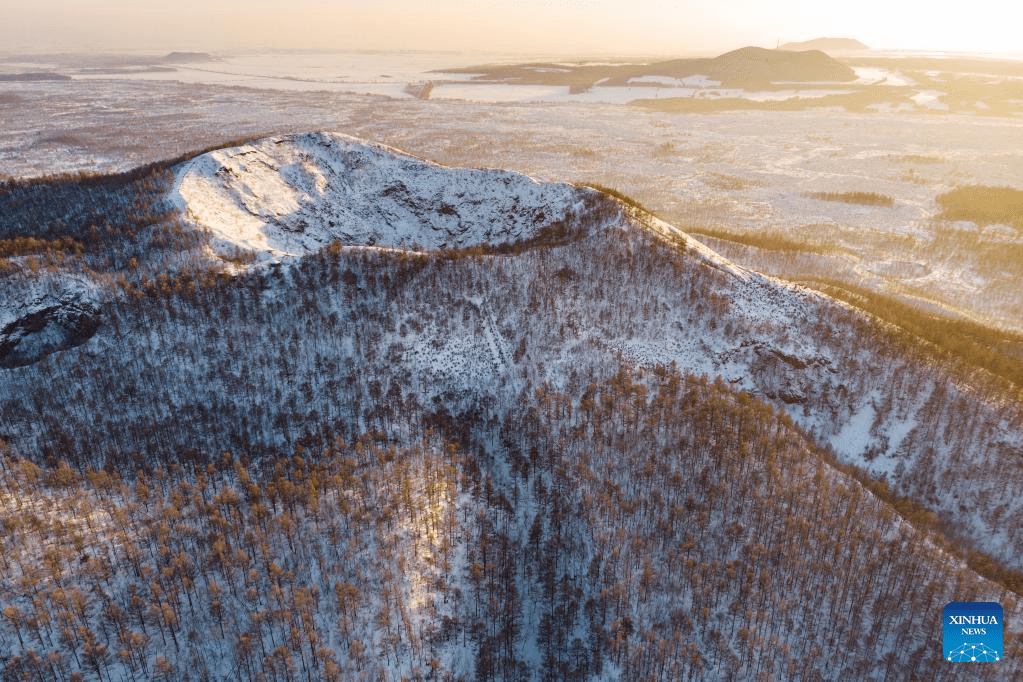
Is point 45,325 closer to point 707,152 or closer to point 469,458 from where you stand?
point 469,458

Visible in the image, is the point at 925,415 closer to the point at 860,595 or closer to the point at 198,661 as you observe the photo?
the point at 860,595

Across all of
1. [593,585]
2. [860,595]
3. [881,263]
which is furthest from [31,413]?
[881,263]

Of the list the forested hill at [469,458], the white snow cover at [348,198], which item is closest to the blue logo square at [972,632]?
the forested hill at [469,458]

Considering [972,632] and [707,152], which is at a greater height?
[707,152]

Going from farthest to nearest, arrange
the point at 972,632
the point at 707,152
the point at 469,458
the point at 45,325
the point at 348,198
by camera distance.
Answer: the point at 707,152 → the point at 348,198 → the point at 45,325 → the point at 469,458 → the point at 972,632

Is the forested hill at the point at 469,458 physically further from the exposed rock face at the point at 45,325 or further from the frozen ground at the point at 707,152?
the frozen ground at the point at 707,152

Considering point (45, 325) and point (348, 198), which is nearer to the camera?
point (45, 325)

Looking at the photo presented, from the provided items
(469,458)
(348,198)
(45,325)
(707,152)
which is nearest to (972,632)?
(469,458)

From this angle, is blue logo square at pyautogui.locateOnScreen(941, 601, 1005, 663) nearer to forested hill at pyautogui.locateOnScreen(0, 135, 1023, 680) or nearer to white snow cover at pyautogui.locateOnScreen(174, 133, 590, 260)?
forested hill at pyautogui.locateOnScreen(0, 135, 1023, 680)

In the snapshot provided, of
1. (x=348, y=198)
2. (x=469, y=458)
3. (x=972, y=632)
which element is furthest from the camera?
(x=348, y=198)
